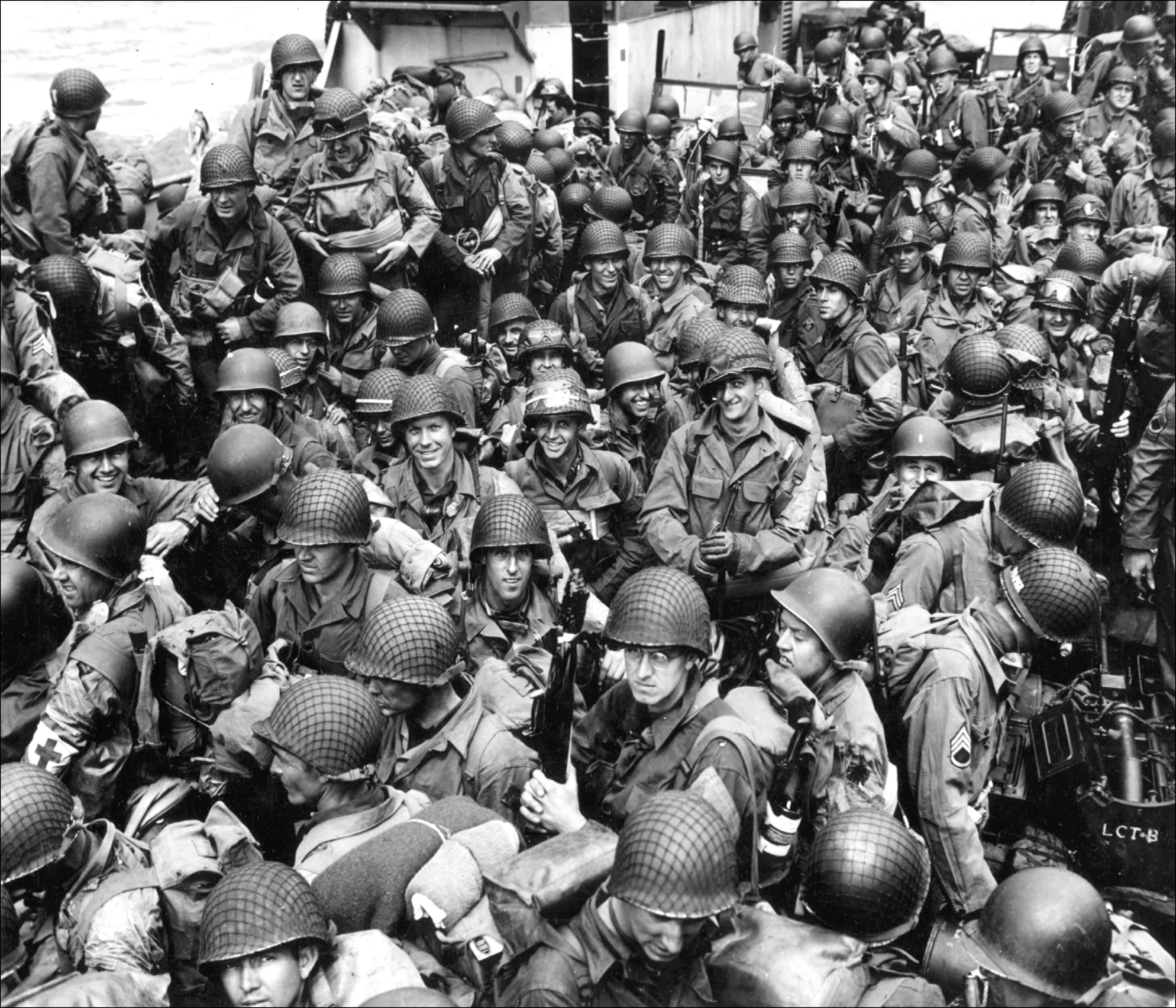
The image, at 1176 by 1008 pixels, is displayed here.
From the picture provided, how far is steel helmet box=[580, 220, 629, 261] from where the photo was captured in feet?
31.9

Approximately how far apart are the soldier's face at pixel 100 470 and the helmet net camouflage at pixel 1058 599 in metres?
4.84

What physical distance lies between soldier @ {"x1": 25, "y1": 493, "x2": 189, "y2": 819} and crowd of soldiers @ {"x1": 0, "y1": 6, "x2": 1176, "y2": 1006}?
0.02 metres

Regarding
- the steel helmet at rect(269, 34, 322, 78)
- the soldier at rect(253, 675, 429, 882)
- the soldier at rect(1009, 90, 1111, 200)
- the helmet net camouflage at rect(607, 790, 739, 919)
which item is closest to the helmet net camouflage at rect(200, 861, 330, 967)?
the soldier at rect(253, 675, 429, 882)

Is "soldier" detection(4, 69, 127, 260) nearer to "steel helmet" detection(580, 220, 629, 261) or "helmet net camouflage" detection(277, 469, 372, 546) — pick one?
"steel helmet" detection(580, 220, 629, 261)

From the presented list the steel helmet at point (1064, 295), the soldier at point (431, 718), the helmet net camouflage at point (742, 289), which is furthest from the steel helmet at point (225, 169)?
the steel helmet at point (1064, 295)

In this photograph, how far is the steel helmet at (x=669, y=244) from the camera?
9.78m

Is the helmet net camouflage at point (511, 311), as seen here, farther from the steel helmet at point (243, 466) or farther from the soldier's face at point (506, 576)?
the soldier's face at point (506, 576)

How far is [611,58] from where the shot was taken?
56.5 feet

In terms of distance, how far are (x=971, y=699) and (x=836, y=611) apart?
2.24 feet

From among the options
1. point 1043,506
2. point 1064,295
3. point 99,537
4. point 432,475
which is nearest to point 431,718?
point 99,537

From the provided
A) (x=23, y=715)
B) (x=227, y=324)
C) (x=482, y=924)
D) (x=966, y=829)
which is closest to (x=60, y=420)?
(x=227, y=324)

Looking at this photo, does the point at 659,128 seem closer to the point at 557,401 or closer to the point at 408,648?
the point at 557,401

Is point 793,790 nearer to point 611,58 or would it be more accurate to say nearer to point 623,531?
point 623,531

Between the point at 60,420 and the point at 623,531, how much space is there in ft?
12.5
